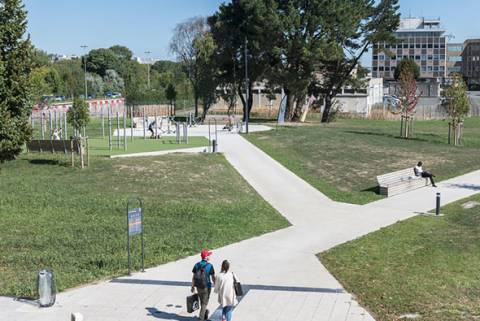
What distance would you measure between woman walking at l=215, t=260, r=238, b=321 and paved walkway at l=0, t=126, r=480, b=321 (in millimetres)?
732

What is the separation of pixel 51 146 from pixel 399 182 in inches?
660

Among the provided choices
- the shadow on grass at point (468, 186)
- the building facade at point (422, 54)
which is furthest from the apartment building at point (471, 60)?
the shadow on grass at point (468, 186)

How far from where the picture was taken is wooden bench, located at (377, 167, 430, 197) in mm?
22938

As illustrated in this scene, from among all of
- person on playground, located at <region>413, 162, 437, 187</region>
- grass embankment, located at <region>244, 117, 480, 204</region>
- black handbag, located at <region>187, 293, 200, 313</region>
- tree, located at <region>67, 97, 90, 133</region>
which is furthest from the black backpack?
tree, located at <region>67, 97, 90, 133</region>

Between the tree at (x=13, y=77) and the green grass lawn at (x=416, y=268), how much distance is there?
10.3 metres

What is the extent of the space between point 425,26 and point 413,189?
109 metres

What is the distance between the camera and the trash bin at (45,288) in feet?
35.0

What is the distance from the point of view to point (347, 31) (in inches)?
1879

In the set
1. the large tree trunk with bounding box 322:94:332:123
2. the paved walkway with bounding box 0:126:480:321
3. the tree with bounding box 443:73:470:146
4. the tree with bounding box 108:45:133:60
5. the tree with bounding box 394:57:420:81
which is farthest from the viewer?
the tree with bounding box 108:45:133:60

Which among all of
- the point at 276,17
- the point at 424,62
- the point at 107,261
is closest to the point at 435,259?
the point at 107,261

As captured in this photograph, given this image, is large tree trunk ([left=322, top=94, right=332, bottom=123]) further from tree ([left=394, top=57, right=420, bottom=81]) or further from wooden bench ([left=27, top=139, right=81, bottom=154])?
→ tree ([left=394, top=57, right=420, bottom=81])

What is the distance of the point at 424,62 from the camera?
112875 mm

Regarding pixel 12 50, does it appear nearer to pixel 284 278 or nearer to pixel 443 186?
pixel 284 278

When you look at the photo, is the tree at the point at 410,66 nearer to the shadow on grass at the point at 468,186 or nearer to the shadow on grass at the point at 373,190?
the shadow on grass at the point at 468,186
